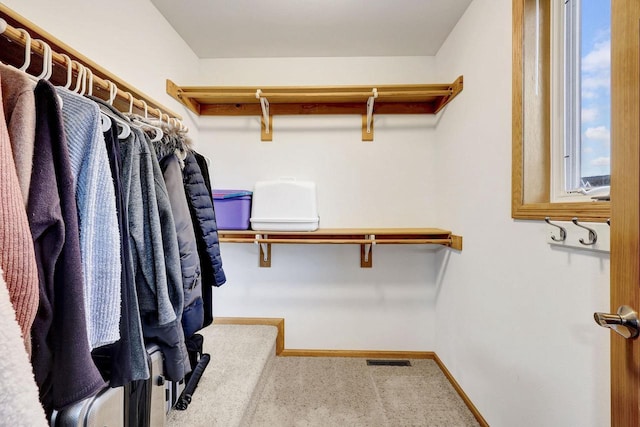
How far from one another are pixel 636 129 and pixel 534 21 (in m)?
0.85

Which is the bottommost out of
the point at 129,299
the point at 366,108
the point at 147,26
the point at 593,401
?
the point at 593,401

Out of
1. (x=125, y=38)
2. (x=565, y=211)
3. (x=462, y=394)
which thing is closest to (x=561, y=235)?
(x=565, y=211)

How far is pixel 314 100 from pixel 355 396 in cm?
198

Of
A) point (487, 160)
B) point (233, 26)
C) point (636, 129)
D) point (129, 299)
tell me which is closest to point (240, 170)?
point (233, 26)

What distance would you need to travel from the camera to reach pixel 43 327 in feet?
1.67

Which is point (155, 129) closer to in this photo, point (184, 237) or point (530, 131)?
→ point (184, 237)

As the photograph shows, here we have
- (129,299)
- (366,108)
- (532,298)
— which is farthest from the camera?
(366,108)

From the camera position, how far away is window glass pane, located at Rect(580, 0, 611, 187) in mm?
892

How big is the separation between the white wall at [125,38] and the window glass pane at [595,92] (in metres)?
1.97

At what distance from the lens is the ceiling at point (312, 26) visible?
1.57m

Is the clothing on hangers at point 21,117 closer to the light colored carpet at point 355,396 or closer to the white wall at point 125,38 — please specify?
the white wall at point 125,38

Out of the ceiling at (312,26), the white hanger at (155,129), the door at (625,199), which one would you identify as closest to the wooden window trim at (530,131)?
the door at (625,199)

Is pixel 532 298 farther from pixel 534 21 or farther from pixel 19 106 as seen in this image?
pixel 19 106

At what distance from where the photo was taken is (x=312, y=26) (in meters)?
1.73
